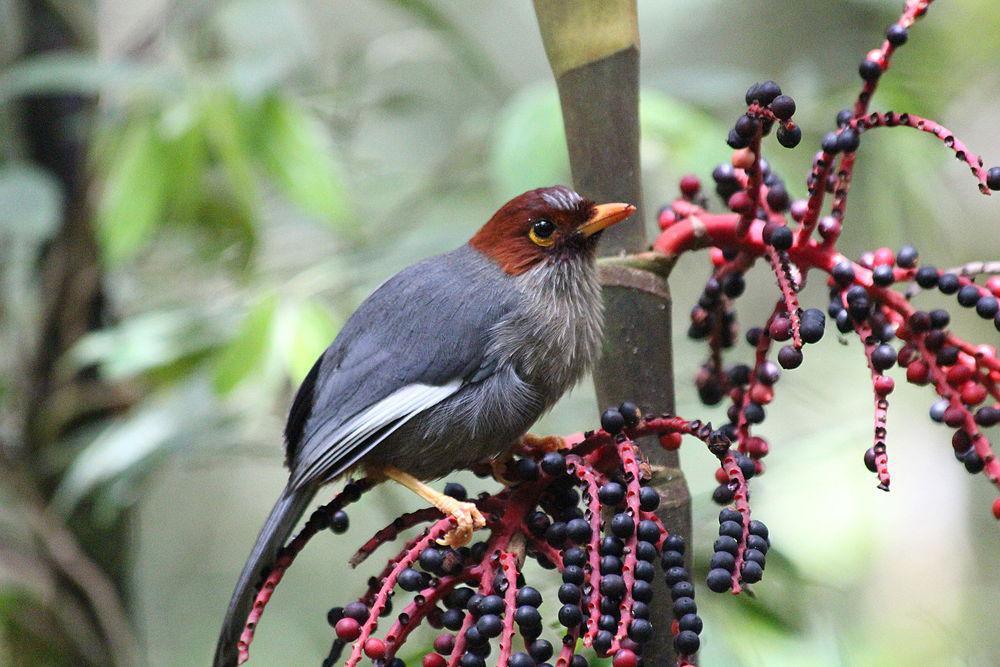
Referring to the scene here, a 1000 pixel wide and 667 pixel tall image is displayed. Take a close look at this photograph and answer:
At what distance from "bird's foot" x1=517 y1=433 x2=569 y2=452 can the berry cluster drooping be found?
21cm

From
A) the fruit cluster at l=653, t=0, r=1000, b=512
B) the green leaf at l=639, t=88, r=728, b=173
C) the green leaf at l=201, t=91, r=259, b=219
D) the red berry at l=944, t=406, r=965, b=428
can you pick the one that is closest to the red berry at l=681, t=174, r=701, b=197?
the fruit cluster at l=653, t=0, r=1000, b=512

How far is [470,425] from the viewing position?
1580mm

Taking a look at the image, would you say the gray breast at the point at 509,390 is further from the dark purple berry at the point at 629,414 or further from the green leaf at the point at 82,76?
the green leaf at the point at 82,76

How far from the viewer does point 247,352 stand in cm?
212

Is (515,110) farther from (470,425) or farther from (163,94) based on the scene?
(163,94)

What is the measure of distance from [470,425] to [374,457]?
0.49 ft

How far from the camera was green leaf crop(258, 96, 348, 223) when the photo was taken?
7.66 feet

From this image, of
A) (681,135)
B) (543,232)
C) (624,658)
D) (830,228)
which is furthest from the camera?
(681,135)

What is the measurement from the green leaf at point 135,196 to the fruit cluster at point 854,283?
1458mm

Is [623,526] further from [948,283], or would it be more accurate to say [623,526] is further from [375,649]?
[948,283]

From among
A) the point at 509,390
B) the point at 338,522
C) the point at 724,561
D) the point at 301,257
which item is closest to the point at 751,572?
the point at 724,561

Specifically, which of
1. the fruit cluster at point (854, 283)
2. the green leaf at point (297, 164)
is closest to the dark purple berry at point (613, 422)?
the fruit cluster at point (854, 283)

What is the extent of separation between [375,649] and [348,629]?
4 cm

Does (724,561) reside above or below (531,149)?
below
